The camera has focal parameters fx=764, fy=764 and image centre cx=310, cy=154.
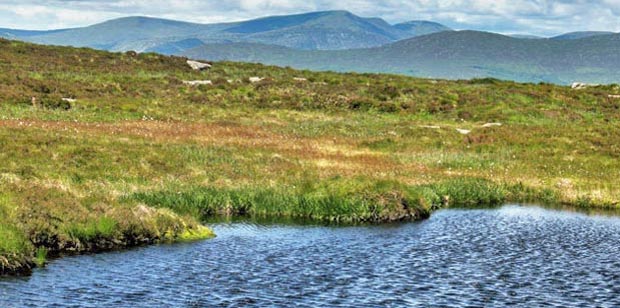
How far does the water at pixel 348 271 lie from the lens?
61.5 feet

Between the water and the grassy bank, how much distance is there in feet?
6.08

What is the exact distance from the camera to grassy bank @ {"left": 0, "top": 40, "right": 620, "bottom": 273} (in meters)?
25.5

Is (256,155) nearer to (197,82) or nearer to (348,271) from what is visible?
(348,271)

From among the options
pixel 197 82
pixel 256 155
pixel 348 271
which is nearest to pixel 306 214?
pixel 348 271

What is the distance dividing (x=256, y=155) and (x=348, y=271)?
20741 millimetres

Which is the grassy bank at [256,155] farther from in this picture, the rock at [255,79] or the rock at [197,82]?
the rock at [255,79]

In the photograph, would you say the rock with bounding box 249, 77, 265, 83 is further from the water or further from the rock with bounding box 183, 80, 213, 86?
the water

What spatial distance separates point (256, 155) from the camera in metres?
42.2

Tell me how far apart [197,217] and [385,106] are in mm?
51195

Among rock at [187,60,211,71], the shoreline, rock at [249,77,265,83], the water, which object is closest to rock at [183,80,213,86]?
rock at [249,77,265,83]

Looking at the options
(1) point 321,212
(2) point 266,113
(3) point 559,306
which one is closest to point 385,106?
(2) point 266,113

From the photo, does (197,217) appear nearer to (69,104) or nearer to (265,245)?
(265,245)

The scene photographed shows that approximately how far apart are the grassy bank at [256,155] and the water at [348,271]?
1855 millimetres

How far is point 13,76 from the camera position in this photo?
76375 millimetres
